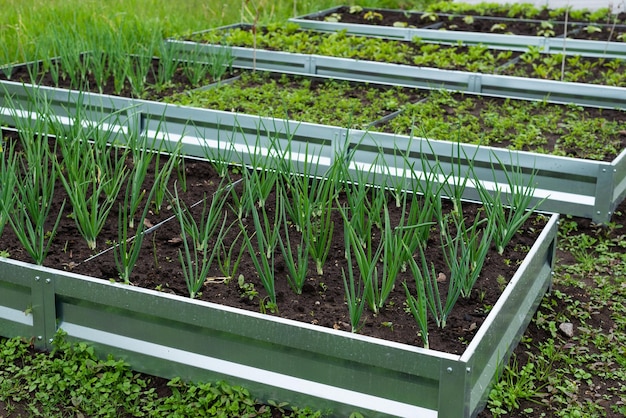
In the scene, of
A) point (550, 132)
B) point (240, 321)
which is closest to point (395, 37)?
point (550, 132)

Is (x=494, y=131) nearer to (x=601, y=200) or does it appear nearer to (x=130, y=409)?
(x=601, y=200)

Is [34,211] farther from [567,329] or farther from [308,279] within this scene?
[567,329]

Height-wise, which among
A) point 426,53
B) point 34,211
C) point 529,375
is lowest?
point 529,375

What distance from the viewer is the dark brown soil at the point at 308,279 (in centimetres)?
338

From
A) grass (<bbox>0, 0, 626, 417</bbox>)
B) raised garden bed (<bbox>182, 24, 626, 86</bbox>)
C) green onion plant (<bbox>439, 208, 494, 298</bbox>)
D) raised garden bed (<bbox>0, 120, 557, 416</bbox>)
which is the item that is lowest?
grass (<bbox>0, 0, 626, 417</bbox>)

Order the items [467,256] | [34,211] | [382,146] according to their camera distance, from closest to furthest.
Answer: [467,256]
[34,211]
[382,146]

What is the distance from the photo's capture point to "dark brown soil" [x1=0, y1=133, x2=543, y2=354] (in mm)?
3379

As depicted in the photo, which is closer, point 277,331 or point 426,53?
point 277,331

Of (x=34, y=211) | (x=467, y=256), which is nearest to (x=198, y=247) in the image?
(x=34, y=211)

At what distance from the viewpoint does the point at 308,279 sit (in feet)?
12.3

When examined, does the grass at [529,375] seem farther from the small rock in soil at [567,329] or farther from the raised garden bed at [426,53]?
the raised garden bed at [426,53]

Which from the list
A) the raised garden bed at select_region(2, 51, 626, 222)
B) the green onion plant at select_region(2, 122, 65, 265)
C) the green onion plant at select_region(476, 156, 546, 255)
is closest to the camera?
the green onion plant at select_region(2, 122, 65, 265)

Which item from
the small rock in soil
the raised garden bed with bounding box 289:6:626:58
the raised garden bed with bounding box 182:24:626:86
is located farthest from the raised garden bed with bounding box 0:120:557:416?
the raised garden bed with bounding box 289:6:626:58

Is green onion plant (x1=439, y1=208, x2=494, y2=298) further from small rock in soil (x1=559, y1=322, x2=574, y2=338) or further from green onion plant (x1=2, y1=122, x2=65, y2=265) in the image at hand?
green onion plant (x1=2, y1=122, x2=65, y2=265)
